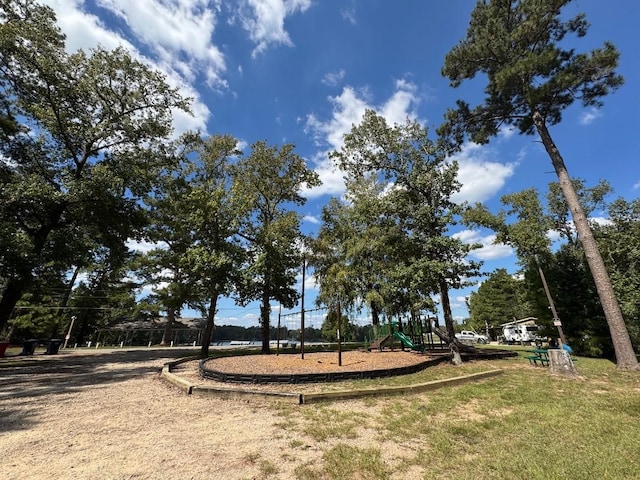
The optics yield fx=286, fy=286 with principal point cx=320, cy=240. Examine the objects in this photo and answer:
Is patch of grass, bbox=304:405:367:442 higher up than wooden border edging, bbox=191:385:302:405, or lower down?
lower down

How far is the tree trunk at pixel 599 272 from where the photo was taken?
1152 cm

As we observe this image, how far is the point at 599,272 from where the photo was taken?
12.5 meters

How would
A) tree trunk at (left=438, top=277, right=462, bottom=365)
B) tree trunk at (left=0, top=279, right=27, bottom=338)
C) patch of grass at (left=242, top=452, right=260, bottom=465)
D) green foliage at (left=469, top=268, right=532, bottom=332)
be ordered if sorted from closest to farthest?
patch of grass at (left=242, top=452, right=260, bottom=465) → tree trunk at (left=438, top=277, right=462, bottom=365) → tree trunk at (left=0, top=279, right=27, bottom=338) → green foliage at (left=469, top=268, right=532, bottom=332)

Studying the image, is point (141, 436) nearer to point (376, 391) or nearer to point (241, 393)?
point (241, 393)

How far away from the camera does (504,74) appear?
44.1 feet

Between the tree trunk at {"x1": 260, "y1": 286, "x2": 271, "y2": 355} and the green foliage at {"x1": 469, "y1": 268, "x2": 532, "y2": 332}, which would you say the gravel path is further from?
the green foliage at {"x1": 469, "y1": 268, "x2": 532, "y2": 332}

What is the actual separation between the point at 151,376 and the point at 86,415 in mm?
5008

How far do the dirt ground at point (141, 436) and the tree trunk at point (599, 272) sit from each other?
45.6ft

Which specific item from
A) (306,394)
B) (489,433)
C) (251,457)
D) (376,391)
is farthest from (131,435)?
(489,433)

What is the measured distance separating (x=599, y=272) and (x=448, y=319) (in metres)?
6.64

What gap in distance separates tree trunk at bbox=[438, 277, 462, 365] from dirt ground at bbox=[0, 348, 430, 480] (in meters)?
9.44

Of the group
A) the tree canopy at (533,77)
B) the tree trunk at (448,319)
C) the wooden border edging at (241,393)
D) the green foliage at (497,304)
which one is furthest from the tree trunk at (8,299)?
the green foliage at (497,304)

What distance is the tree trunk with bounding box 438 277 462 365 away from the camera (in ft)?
42.6

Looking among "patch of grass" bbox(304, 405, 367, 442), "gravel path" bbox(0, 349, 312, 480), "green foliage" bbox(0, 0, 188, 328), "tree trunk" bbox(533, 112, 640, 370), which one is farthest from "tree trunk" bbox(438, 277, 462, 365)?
"green foliage" bbox(0, 0, 188, 328)
